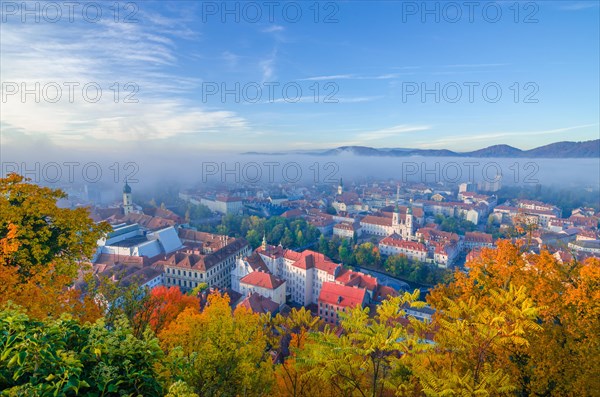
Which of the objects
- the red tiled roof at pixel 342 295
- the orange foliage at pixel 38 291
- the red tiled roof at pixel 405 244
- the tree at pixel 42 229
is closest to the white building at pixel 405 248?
the red tiled roof at pixel 405 244

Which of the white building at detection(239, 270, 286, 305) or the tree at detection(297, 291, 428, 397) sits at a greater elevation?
the tree at detection(297, 291, 428, 397)

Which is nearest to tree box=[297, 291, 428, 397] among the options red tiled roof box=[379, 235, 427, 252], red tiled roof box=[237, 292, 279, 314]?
red tiled roof box=[237, 292, 279, 314]

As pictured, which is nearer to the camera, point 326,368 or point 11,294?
point 326,368

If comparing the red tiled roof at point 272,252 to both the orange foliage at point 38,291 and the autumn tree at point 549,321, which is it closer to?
the autumn tree at point 549,321

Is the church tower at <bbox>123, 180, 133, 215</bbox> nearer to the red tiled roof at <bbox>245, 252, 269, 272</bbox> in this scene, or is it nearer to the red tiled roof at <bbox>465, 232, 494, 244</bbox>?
the red tiled roof at <bbox>245, 252, 269, 272</bbox>

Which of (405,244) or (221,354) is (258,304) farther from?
(405,244)

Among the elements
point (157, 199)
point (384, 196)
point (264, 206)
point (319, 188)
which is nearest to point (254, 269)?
point (264, 206)

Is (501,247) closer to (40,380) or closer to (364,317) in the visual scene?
(364,317)
